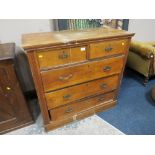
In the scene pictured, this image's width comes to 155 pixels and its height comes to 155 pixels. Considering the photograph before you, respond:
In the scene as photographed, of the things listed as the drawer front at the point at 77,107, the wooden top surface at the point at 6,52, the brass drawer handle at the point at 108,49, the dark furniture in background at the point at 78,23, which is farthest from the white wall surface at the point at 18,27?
the drawer front at the point at 77,107

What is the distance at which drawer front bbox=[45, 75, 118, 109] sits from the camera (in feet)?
4.77

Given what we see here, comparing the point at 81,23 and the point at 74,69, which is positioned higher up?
the point at 81,23

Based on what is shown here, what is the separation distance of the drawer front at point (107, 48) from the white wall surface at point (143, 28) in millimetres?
1150

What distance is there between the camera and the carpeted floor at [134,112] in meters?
1.65

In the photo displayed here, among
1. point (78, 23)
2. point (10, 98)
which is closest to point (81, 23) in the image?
point (78, 23)

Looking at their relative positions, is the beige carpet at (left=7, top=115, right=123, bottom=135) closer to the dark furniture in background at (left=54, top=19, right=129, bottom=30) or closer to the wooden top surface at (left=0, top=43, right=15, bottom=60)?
the wooden top surface at (left=0, top=43, right=15, bottom=60)

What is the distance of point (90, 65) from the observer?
142 cm

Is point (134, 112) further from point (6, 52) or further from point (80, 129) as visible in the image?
point (6, 52)

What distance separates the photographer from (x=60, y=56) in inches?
49.0

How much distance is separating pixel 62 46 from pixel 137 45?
146 centimetres

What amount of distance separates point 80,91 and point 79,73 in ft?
0.80

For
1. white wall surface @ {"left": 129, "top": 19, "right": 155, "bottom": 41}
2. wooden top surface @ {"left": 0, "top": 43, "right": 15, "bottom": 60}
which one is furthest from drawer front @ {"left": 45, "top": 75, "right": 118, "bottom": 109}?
white wall surface @ {"left": 129, "top": 19, "right": 155, "bottom": 41}

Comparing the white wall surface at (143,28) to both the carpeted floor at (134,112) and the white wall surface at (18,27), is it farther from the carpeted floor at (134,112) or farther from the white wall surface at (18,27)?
the white wall surface at (18,27)

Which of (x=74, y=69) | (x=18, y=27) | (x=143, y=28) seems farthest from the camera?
(x=143, y=28)
